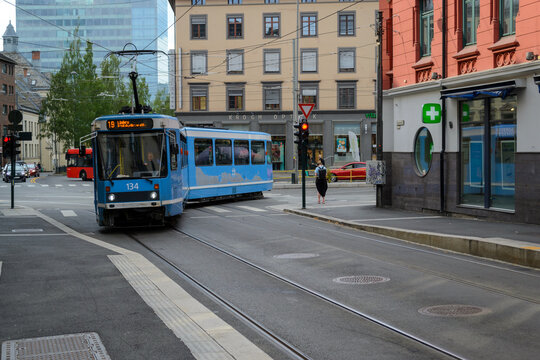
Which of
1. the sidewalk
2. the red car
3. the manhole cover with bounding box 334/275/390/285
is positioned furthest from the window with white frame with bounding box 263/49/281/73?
the manhole cover with bounding box 334/275/390/285

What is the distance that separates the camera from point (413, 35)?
2225cm

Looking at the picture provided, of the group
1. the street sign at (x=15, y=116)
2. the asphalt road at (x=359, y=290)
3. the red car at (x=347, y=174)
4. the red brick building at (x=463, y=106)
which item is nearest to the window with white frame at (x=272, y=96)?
the red car at (x=347, y=174)

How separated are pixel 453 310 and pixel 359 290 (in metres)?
1.69

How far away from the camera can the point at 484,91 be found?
1783 cm

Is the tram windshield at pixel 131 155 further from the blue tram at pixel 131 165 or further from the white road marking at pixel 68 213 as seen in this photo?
the white road marking at pixel 68 213

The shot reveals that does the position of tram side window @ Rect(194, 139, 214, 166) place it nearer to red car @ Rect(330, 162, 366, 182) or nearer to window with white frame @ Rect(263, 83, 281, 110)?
red car @ Rect(330, 162, 366, 182)

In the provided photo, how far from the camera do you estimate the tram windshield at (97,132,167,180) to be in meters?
17.6

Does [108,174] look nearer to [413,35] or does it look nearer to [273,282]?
[273,282]

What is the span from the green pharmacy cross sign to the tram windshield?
7.88 meters

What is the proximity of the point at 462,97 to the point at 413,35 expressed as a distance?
4006 mm

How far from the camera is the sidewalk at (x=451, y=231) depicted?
41.0 feet

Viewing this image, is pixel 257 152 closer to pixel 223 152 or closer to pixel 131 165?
pixel 223 152

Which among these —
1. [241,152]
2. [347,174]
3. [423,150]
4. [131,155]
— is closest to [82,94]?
[347,174]

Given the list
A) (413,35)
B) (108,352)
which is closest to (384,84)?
(413,35)
